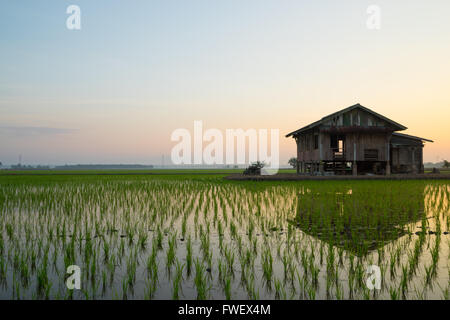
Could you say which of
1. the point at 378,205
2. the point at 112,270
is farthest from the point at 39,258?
the point at 378,205

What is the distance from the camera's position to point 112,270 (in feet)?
15.8

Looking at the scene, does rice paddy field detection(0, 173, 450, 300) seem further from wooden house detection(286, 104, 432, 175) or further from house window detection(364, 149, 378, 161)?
house window detection(364, 149, 378, 161)

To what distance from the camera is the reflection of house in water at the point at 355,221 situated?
6352mm

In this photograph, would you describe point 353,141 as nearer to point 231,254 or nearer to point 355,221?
point 355,221

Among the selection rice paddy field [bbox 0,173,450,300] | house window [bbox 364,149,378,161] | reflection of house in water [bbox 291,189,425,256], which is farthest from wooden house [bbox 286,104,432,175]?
rice paddy field [bbox 0,173,450,300]

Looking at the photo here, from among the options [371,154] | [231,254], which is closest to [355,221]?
[231,254]

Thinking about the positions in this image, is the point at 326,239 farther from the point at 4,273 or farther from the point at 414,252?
the point at 4,273

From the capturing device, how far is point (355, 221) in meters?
8.33

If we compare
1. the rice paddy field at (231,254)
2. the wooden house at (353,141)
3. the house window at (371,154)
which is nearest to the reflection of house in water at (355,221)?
the rice paddy field at (231,254)

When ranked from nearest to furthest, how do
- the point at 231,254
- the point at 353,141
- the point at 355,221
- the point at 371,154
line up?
the point at 231,254 → the point at 355,221 → the point at 353,141 → the point at 371,154

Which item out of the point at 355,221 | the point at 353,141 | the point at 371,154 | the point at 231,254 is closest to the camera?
the point at 231,254

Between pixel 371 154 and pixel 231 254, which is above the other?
pixel 371 154

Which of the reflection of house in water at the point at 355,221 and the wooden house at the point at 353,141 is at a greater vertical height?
the wooden house at the point at 353,141

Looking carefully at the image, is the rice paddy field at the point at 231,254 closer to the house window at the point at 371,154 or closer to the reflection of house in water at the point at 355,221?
the reflection of house in water at the point at 355,221
